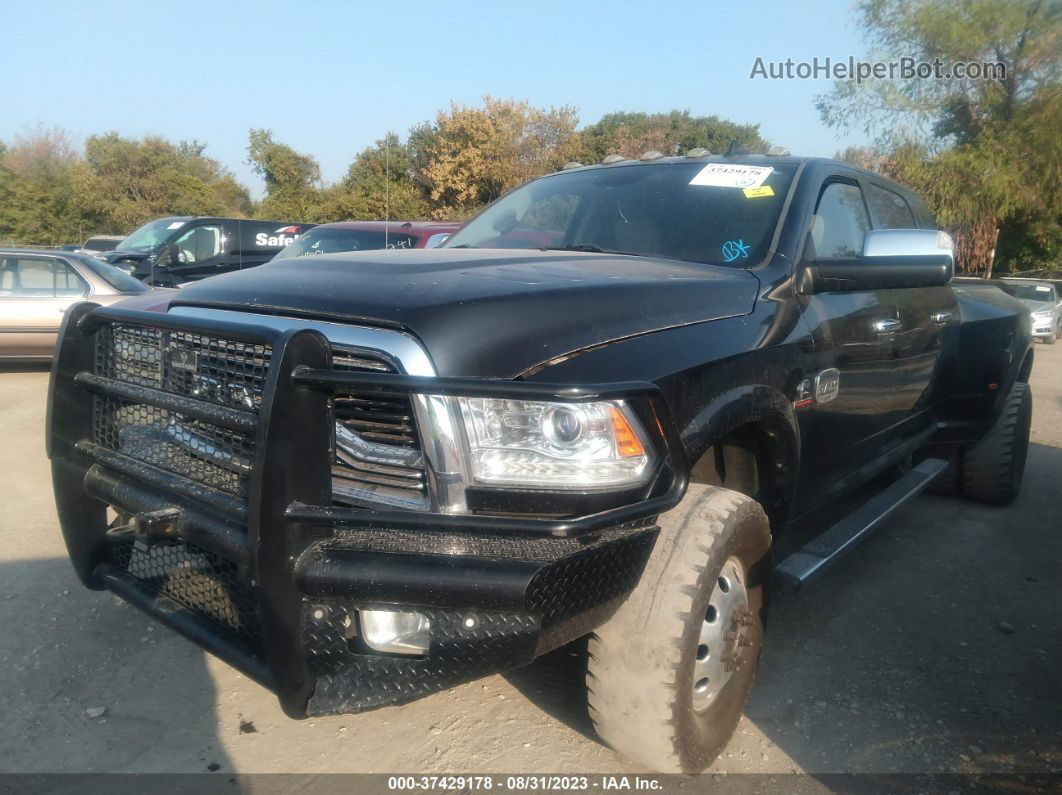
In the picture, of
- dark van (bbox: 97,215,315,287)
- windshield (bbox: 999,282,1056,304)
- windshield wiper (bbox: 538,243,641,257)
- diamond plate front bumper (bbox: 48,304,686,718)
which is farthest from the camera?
windshield (bbox: 999,282,1056,304)

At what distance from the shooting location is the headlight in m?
2.00

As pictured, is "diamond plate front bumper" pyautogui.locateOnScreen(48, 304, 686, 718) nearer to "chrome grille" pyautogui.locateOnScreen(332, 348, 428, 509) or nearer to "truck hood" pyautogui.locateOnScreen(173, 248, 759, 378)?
"chrome grille" pyautogui.locateOnScreen(332, 348, 428, 509)

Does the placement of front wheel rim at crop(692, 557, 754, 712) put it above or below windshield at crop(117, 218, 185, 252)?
below

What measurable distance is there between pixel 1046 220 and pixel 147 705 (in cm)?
2921

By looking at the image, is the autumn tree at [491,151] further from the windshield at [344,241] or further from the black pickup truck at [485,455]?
the black pickup truck at [485,455]

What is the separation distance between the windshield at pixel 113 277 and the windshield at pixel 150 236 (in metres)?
4.79

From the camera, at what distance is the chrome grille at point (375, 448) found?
2051 millimetres

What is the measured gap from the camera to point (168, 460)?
2.41m

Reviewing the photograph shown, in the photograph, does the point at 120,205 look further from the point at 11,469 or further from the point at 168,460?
the point at 168,460

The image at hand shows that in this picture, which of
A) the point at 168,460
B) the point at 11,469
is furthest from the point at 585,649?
the point at 11,469

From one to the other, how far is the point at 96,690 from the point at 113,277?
8.03 meters

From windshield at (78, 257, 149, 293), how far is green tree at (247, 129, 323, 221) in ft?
77.6

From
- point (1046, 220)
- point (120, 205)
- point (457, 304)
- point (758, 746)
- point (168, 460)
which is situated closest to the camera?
point (457, 304)

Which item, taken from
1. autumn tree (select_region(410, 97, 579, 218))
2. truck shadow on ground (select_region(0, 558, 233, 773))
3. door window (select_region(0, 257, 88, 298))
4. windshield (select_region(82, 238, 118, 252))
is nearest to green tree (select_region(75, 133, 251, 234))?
autumn tree (select_region(410, 97, 579, 218))
